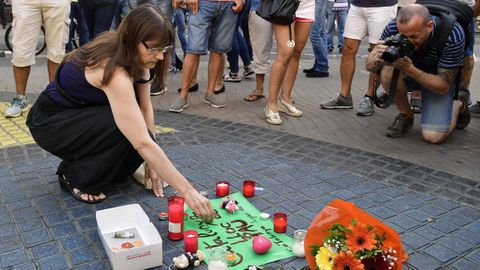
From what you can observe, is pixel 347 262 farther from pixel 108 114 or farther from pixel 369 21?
pixel 369 21

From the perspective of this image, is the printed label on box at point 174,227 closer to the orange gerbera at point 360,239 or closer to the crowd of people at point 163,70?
the crowd of people at point 163,70

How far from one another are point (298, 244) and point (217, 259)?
444 mm

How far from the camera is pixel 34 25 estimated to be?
463cm

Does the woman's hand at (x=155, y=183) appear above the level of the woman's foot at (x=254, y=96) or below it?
above

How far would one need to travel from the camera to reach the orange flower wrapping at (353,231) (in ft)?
6.32

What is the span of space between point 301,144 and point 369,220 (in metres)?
2.24

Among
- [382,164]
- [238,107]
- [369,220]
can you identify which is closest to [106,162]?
[369,220]

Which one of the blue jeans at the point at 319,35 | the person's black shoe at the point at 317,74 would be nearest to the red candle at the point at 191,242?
the blue jeans at the point at 319,35

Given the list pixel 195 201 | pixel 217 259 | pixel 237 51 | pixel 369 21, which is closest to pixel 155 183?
pixel 195 201

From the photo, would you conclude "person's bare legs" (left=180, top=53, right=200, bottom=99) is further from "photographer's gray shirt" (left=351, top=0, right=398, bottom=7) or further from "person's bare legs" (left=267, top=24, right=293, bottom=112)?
"photographer's gray shirt" (left=351, top=0, right=398, bottom=7)

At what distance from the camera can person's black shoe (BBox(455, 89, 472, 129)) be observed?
4580 mm

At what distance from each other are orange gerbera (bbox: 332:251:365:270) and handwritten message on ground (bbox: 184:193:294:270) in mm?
628

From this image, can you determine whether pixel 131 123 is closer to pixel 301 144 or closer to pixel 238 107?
pixel 301 144

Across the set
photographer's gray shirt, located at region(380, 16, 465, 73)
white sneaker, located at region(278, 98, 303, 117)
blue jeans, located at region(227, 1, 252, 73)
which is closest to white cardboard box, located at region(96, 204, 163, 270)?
white sneaker, located at region(278, 98, 303, 117)
